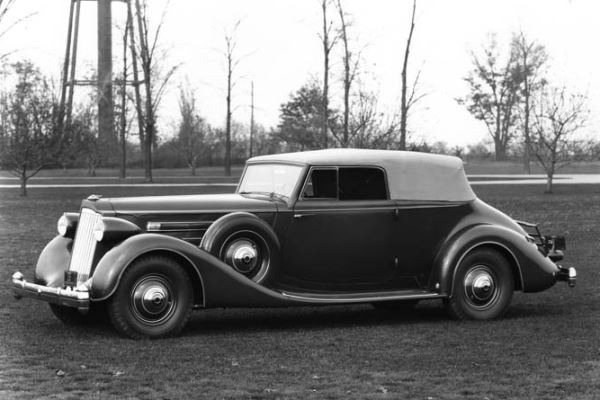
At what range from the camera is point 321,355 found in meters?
7.30

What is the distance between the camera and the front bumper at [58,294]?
25.0 ft

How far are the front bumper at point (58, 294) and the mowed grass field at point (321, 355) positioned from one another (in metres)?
0.32

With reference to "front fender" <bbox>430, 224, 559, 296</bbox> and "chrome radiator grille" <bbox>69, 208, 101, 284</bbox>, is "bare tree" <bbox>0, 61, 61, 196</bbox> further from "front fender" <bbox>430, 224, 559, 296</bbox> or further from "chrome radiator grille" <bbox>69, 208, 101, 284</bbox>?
"front fender" <bbox>430, 224, 559, 296</bbox>

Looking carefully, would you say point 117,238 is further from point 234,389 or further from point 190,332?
point 234,389

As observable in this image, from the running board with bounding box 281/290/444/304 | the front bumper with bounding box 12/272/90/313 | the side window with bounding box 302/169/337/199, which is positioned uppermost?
the side window with bounding box 302/169/337/199

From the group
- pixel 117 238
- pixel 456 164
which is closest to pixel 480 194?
pixel 456 164

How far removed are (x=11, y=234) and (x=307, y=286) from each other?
11.9 meters

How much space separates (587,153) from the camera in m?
43.7

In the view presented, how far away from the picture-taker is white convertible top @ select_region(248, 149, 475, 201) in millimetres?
8875

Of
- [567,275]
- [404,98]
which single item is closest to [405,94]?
[404,98]

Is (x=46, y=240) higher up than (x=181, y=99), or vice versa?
(x=181, y=99)

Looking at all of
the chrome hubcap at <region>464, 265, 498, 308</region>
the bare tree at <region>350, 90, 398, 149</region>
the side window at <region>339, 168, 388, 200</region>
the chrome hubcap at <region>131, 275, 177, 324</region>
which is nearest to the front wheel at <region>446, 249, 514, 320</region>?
the chrome hubcap at <region>464, 265, 498, 308</region>

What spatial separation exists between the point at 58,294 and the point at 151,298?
0.76 meters

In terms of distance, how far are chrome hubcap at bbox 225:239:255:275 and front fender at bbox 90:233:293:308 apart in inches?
6.5
